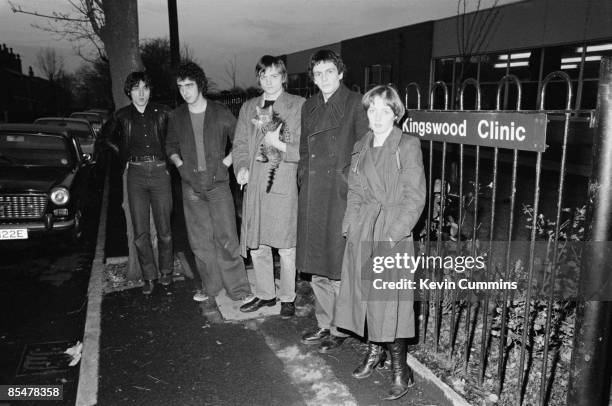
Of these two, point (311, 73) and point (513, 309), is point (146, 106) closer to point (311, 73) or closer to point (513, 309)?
point (311, 73)

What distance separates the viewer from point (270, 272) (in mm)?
4551

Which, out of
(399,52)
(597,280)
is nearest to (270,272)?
(597,280)

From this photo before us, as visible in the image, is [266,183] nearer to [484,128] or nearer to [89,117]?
[484,128]

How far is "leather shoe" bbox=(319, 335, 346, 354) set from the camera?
12.9 ft

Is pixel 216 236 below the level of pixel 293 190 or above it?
below

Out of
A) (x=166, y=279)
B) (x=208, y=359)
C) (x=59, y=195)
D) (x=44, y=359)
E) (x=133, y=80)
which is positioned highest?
(x=133, y=80)

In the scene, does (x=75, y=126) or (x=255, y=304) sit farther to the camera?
(x=75, y=126)

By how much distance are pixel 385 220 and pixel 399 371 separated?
1079 millimetres

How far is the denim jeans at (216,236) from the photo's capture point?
4.67 metres

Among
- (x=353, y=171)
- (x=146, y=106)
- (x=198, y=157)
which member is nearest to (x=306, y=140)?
(x=353, y=171)

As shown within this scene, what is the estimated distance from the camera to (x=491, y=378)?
343 centimetres

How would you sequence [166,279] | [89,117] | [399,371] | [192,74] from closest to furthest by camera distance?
1. [399,371]
2. [192,74]
3. [166,279]
4. [89,117]

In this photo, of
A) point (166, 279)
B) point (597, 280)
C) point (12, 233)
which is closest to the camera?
point (597, 280)

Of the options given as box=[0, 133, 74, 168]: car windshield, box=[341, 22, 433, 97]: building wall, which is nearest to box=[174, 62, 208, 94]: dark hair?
box=[0, 133, 74, 168]: car windshield
